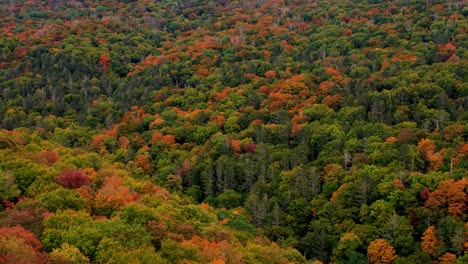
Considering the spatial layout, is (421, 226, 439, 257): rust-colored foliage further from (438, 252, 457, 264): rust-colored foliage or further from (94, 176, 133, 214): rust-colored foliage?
(94, 176, 133, 214): rust-colored foliage

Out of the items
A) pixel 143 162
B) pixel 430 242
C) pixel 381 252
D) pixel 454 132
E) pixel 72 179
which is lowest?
pixel 143 162

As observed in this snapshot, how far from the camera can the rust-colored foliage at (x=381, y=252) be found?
2450 inches

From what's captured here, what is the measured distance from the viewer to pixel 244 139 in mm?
95750

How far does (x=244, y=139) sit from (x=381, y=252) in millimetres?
38734

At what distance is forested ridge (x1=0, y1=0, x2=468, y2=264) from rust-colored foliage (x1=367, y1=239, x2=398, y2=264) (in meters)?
0.19

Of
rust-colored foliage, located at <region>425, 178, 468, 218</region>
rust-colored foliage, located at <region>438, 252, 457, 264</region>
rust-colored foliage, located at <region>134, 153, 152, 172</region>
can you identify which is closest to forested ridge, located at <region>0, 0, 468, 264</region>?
rust-colored foliage, located at <region>438, 252, 457, 264</region>

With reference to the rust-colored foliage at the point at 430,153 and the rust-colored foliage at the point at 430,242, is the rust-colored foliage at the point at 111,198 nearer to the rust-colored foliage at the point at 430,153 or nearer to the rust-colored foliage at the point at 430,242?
the rust-colored foliage at the point at 430,242

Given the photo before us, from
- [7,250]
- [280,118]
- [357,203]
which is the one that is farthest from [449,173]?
[7,250]

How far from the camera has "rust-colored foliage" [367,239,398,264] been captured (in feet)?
204

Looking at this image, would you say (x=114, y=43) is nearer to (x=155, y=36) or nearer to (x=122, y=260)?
(x=155, y=36)

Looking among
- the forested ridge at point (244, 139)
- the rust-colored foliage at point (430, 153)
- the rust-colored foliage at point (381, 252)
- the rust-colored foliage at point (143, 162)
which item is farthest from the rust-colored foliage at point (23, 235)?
the rust-colored foliage at point (430, 153)

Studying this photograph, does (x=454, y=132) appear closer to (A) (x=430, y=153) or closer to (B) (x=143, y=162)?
(A) (x=430, y=153)

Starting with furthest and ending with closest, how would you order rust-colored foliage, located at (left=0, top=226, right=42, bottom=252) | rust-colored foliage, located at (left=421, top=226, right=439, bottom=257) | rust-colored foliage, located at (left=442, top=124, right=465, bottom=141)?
rust-colored foliage, located at (left=442, top=124, right=465, bottom=141), rust-colored foliage, located at (left=421, top=226, right=439, bottom=257), rust-colored foliage, located at (left=0, top=226, right=42, bottom=252)

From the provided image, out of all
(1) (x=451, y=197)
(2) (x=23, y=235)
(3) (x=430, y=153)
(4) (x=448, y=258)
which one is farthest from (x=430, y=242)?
(2) (x=23, y=235)
